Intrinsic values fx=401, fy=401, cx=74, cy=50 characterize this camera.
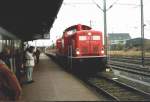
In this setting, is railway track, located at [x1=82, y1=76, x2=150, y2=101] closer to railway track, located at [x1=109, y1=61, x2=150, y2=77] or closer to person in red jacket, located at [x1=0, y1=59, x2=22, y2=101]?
railway track, located at [x1=109, y1=61, x2=150, y2=77]

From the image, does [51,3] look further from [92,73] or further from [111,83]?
[92,73]

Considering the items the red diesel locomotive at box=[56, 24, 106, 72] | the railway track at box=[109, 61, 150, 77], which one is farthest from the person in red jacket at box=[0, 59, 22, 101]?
the red diesel locomotive at box=[56, 24, 106, 72]

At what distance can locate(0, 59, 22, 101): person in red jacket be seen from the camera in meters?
5.16

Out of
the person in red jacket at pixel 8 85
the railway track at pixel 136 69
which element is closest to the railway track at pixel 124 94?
the railway track at pixel 136 69

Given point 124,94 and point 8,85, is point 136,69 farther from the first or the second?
point 8,85

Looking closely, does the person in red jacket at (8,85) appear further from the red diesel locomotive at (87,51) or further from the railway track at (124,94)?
the red diesel locomotive at (87,51)

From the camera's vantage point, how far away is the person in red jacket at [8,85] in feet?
16.9

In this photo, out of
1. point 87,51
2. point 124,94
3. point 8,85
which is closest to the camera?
point 8,85

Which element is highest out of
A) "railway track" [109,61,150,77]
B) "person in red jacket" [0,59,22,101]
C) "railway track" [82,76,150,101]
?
"person in red jacket" [0,59,22,101]

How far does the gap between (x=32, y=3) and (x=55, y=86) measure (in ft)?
14.2

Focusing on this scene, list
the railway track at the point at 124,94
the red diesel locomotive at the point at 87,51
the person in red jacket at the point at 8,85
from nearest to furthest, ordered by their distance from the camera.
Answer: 1. the person in red jacket at the point at 8,85
2. the railway track at the point at 124,94
3. the red diesel locomotive at the point at 87,51

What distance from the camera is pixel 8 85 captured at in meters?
5.20

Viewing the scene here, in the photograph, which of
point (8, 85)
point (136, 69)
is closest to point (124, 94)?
point (8, 85)

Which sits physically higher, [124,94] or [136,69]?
[136,69]
